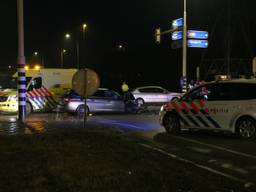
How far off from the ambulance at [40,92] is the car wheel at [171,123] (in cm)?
980

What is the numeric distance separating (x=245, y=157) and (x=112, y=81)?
5023 cm

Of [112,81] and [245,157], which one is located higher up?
[112,81]

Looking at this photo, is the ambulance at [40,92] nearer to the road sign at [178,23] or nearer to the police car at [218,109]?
the road sign at [178,23]

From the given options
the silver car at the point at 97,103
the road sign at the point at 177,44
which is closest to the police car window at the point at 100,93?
the silver car at the point at 97,103

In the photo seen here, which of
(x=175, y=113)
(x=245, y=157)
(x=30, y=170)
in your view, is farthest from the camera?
(x=175, y=113)

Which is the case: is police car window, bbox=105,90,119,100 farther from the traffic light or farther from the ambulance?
the traffic light

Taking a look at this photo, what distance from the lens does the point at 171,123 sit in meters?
13.6

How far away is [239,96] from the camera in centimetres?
1204

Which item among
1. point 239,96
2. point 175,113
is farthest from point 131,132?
point 239,96

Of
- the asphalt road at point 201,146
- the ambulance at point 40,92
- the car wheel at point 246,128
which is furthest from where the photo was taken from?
the ambulance at point 40,92

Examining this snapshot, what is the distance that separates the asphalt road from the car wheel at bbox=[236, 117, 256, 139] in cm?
23

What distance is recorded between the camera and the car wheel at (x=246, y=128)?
11633 mm

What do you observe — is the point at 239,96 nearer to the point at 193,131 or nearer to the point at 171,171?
the point at 193,131

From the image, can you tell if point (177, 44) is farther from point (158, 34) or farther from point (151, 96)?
point (151, 96)
